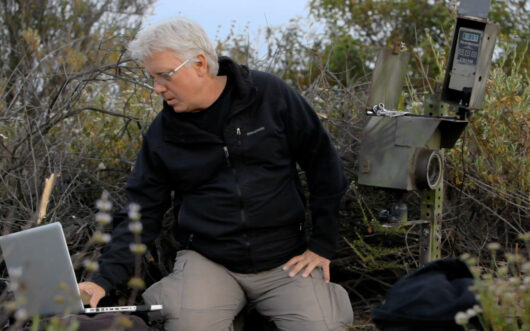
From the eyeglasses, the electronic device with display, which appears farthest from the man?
the electronic device with display

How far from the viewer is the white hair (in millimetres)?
3074

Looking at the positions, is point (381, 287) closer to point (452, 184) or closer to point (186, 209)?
point (452, 184)

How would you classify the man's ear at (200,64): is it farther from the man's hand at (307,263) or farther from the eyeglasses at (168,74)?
the man's hand at (307,263)

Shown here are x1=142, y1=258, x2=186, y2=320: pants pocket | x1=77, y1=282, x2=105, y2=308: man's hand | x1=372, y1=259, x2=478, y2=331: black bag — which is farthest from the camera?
x1=142, y1=258, x2=186, y2=320: pants pocket

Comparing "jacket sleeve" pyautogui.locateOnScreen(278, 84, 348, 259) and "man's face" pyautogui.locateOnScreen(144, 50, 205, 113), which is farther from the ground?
"man's face" pyautogui.locateOnScreen(144, 50, 205, 113)

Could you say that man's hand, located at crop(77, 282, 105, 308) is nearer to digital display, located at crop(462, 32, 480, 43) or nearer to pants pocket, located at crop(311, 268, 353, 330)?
pants pocket, located at crop(311, 268, 353, 330)

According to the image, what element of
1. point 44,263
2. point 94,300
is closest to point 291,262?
point 94,300

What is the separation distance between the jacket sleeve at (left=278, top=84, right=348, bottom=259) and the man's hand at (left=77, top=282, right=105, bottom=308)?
92 centimetres

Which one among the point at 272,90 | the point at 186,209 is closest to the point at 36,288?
the point at 186,209

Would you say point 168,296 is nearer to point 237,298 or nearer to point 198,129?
point 237,298

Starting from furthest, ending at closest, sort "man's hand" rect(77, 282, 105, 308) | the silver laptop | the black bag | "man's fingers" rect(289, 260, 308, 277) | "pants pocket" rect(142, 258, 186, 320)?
"man's fingers" rect(289, 260, 308, 277) → "pants pocket" rect(142, 258, 186, 320) → "man's hand" rect(77, 282, 105, 308) → the silver laptop → the black bag

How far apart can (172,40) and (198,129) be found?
0.39 meters

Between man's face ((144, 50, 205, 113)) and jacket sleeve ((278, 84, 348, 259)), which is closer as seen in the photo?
man's face ((144, 50, 205, 113))

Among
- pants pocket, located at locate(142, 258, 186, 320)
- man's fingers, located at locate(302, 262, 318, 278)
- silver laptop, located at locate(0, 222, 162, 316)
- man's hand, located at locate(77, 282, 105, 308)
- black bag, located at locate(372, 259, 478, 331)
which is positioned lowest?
pants pocket, located at locate(142, 258, 186, 320)
